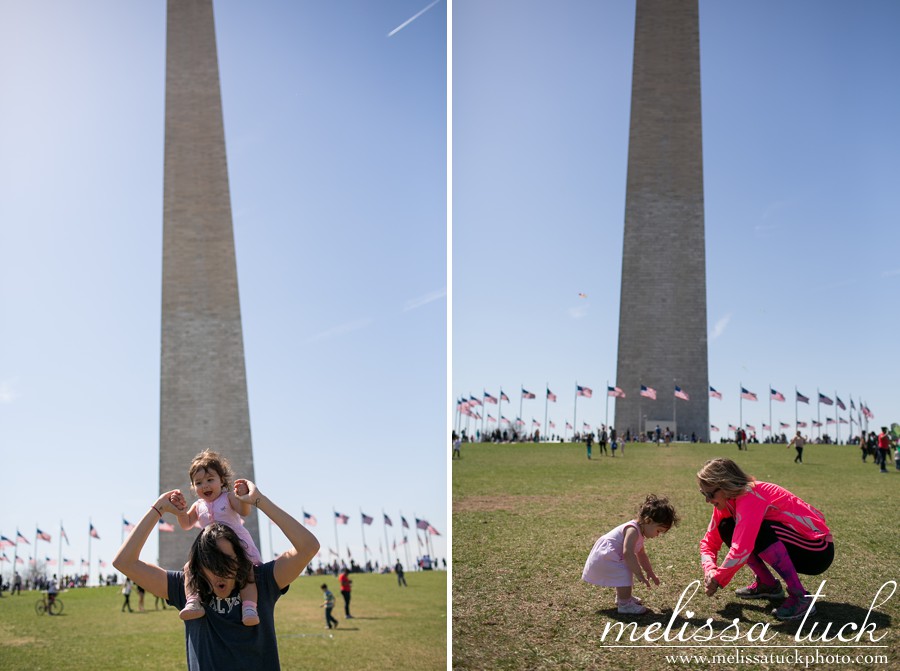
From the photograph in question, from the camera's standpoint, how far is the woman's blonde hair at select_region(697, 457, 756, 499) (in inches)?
201

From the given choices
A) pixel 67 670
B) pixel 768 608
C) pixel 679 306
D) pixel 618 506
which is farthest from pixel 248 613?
pixel 679 306

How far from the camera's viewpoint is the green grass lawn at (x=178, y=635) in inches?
483

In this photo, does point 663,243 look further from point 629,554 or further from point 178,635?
point 629,554

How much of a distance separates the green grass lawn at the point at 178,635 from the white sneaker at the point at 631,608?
684cm

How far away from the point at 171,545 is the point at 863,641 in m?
17.7

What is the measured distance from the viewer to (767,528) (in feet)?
17.1

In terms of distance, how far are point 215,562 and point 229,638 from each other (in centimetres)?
28

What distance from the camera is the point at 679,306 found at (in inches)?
1152

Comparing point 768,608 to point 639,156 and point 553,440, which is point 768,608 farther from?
point 639,156

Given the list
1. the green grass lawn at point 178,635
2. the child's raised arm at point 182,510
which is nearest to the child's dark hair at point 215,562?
the child's raised arm at point 182,510

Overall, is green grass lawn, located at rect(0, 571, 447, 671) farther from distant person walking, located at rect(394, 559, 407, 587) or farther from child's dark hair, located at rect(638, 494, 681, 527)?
child's dark hair, located at rect(638, 494, 681, 527)

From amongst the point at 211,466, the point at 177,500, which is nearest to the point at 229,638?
the point at 177,500

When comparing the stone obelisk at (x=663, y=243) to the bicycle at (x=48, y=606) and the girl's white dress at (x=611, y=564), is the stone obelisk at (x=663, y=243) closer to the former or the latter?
the bicycle at (x=48, y=606)

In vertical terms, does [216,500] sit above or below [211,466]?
below
